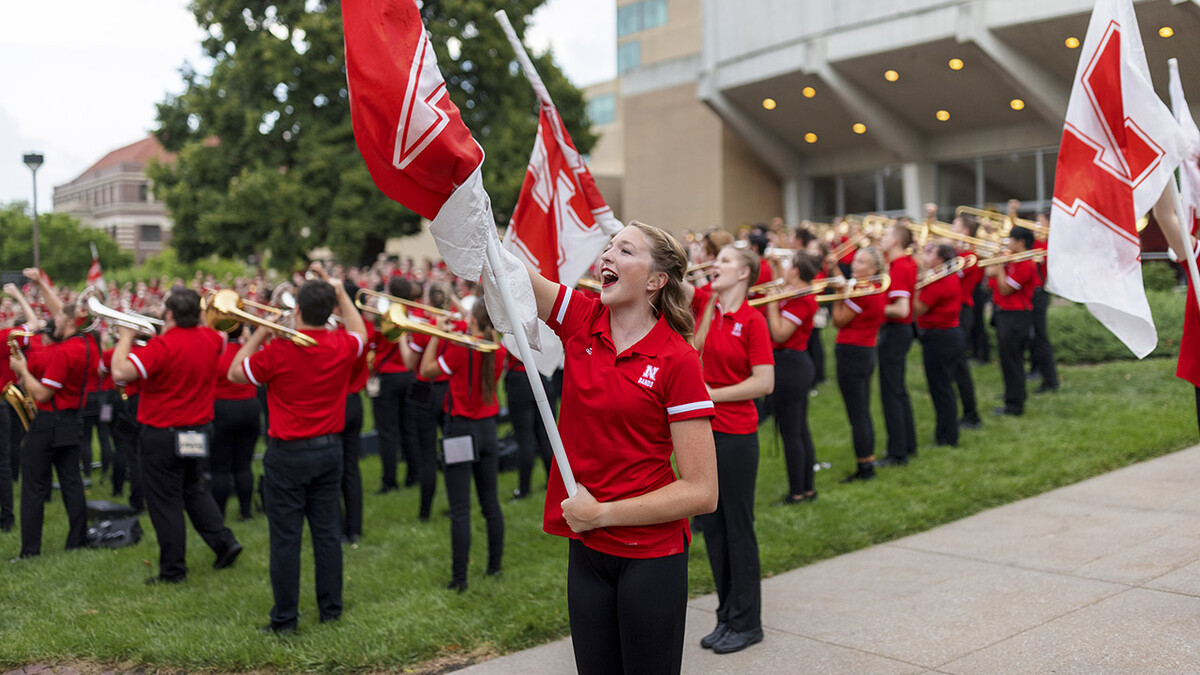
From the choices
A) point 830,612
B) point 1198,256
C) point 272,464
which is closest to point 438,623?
point 272,464

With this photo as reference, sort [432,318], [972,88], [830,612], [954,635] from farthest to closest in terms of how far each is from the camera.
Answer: [972,88] < [432,318] < [830,612] < [954,635]

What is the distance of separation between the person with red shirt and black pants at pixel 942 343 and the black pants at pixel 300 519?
6047 millimetres

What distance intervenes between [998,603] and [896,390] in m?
3.81

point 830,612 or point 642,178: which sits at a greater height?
point 642,178

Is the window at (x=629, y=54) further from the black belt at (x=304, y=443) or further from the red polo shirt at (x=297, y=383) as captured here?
the black belt at (x=304, y=443)

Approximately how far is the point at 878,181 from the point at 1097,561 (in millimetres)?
24133

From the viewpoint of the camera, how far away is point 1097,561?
6.01 m

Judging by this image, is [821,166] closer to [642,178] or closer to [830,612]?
[642,178]

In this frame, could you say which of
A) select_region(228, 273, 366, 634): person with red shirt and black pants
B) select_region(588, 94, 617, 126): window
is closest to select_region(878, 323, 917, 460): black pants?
select_region(228, 273, 366, 634): person with red shirt and black pants

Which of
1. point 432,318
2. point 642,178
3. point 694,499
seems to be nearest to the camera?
point 694,499

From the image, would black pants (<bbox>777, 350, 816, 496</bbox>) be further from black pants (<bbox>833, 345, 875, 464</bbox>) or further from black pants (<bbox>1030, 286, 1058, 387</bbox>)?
black pants (<bbox>1030, 286, 1058, 387</bbox>)

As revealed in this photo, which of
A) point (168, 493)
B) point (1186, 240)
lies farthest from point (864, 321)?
point (168, 493)

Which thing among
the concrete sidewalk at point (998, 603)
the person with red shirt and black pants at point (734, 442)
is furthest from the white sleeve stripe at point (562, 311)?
the concrete sidewalk at point (998, 603)

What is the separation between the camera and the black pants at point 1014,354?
10672 millimetres
